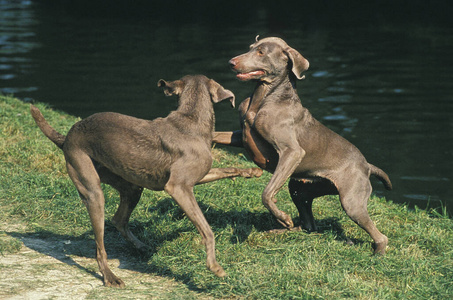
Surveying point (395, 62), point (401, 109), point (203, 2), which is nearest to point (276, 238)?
point (401, 109)

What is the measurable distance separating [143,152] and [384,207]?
3455mm

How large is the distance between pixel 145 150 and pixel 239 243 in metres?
1.39

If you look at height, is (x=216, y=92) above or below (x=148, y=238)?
above

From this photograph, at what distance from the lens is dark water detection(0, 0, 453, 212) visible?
13.1 metres

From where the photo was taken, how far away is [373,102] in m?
16.2

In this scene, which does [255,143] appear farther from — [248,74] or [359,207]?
[359,207]

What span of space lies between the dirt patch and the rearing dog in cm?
156

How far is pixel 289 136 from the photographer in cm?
629

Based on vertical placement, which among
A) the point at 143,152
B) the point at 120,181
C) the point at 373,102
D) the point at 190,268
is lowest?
the point at 373,102

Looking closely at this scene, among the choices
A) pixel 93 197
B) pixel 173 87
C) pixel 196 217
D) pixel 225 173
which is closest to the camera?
pixel 196 217

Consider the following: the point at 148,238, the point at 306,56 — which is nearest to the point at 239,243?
the point at 148,238

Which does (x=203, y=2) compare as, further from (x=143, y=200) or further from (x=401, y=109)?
(x=143, y=200)

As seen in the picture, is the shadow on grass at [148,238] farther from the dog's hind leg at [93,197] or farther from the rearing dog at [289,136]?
Answer: the rearing dog at [289,136]

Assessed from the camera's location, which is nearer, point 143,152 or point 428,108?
point 143,152
